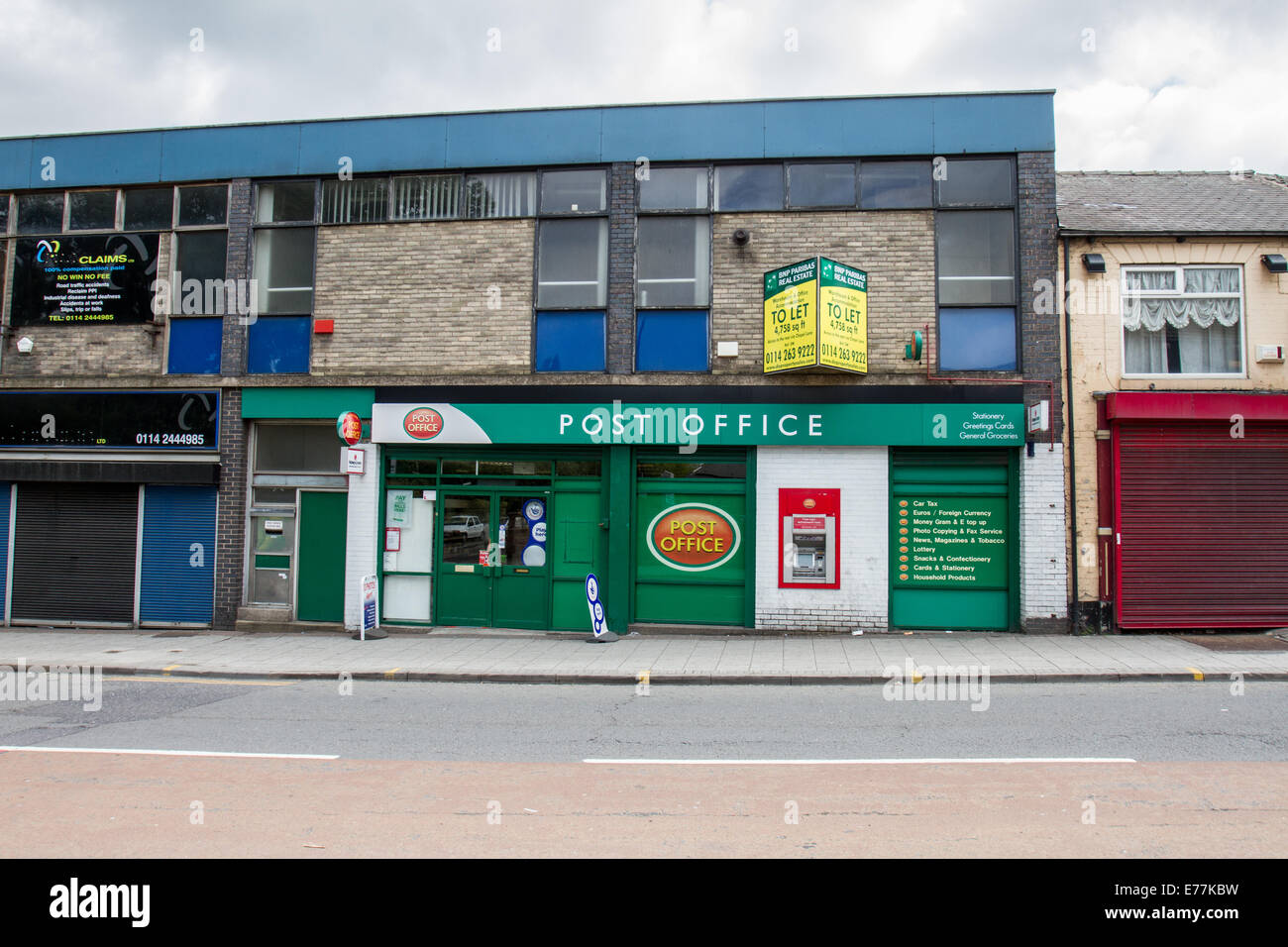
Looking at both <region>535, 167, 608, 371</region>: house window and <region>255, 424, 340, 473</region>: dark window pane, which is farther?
<region>255, 424, 340, 473</region>: dark window pane

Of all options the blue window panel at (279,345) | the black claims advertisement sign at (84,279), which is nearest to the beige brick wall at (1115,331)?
the blue window panel at (279,345)

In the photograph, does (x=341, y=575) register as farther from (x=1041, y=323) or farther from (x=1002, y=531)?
(x=1041, y=323)

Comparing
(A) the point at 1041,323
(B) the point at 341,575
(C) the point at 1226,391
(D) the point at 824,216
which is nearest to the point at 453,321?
(B) the point at 341,575

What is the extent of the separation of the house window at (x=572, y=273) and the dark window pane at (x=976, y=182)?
5.54 meters

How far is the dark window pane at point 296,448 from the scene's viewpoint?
47.5ft

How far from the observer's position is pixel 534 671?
1060 cm

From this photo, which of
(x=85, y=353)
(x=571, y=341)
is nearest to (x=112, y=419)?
(x=85, y=353)

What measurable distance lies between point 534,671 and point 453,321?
6431 mm

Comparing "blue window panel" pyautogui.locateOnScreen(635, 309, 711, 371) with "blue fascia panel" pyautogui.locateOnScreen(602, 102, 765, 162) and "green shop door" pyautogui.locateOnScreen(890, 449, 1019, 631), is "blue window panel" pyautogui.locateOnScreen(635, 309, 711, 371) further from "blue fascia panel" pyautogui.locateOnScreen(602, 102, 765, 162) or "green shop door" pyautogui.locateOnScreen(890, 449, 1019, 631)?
"green shop door" pyautogui.locateOnScreen(890, 449, 1019, 631)

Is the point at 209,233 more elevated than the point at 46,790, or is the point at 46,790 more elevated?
the point at 209,233

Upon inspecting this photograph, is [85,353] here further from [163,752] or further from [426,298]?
[163,752]

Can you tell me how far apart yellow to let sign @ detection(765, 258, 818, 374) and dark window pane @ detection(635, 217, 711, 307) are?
48.1 inches

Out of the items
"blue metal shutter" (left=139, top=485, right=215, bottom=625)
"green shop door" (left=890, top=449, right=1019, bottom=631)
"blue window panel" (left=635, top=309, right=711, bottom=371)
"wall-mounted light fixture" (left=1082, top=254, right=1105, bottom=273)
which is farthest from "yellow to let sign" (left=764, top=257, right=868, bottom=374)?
"blue metal shutter" (left=139, top=485, right=215, bottom=625)

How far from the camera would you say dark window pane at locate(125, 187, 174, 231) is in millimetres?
15188
